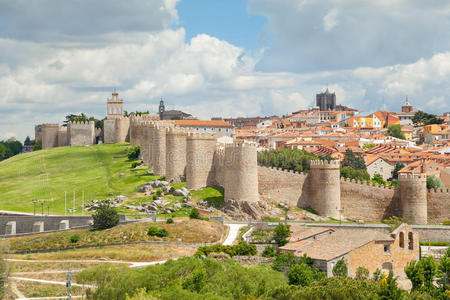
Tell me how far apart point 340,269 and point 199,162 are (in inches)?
926

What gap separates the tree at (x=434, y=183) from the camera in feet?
249

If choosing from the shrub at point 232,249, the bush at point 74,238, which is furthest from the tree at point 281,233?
the bush at point 74,238

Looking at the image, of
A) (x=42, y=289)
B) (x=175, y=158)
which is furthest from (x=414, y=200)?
(x=42, y=289)

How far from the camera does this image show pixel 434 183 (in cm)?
7681

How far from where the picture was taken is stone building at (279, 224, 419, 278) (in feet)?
149

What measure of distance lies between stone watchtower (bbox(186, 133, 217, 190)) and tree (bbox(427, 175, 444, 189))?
25.2 m

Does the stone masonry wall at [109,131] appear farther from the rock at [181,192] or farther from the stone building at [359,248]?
the stone building at [359,248]

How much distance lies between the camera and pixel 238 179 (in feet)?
197

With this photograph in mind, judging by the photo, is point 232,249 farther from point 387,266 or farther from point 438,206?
point 438,206

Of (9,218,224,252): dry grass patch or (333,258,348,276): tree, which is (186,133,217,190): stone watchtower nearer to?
(9,218,224,252): dry grass patch

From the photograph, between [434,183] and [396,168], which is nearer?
[434,183]

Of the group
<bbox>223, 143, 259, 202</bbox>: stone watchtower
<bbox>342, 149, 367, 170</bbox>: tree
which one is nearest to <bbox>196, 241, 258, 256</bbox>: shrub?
<bbox>223, 143, 259, 202</bbox>: stone watchtower

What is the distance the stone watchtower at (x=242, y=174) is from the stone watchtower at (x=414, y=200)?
12.8 metres

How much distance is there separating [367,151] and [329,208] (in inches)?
1750
